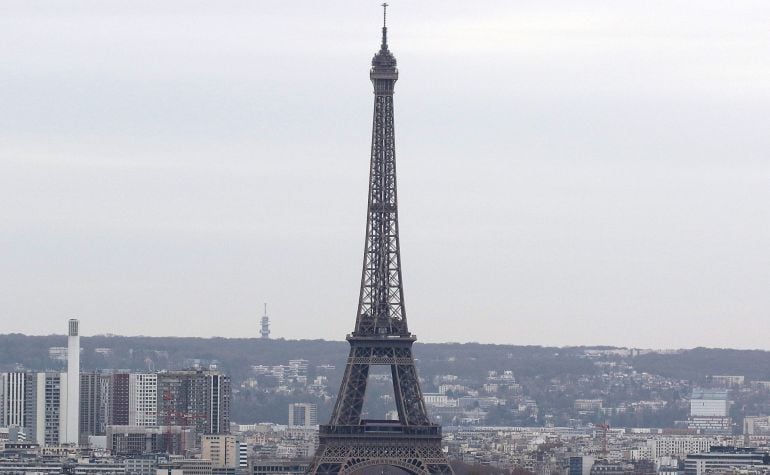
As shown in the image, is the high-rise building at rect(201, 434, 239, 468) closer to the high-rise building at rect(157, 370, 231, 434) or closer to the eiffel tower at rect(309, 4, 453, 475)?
the high-rise building at rect(157, 370, 231, 434)

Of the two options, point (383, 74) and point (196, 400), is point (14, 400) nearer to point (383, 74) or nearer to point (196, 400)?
point (196, 400)

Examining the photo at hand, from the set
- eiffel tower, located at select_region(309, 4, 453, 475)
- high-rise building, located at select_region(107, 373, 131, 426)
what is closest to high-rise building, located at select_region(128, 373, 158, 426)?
high-rise building, located at select_region(107, 373, 131, 426)

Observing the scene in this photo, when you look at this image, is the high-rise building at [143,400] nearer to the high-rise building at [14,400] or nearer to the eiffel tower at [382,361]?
the high-rise building at [14,400]

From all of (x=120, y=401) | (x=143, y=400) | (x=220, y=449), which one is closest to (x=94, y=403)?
(x=120, y=401)

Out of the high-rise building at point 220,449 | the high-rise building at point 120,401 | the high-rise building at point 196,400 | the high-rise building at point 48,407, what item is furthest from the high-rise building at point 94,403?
the high-rise building at point 220,449

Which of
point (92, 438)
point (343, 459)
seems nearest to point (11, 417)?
point (92, 438)

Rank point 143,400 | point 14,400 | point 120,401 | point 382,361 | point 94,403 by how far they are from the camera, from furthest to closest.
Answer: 1. point 14,400
2. point 94,403
3. point 120,401
4. point 143,400
5. point 382,361
